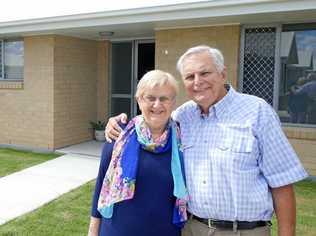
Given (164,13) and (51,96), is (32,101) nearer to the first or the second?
(51,96)

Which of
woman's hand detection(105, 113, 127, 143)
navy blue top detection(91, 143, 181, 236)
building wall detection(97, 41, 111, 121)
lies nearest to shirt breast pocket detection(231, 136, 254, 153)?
navy blue top detection(91, 143, 181, 236)

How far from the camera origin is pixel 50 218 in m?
4.64

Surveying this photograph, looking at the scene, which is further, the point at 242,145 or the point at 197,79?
the point at 197,79

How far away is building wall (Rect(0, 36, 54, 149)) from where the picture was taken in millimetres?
8586

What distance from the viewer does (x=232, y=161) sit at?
2016mm

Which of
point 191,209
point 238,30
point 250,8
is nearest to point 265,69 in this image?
point 238,30

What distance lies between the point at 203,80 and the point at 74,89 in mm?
7422

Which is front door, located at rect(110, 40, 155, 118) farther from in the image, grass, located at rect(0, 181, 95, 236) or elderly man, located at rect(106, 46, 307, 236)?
elderly man, located at rect(106, 46, 307, 236)

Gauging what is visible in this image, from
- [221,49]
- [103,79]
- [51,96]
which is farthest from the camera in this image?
[103,79]

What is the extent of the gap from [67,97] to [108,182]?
7.01 metres

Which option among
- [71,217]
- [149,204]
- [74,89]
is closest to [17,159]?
[74,89]

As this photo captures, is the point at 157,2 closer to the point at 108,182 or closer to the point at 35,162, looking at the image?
the point at 35,162

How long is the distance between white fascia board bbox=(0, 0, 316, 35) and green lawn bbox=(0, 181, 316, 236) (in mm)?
2704

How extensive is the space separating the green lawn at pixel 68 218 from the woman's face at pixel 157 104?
2.48 meters
